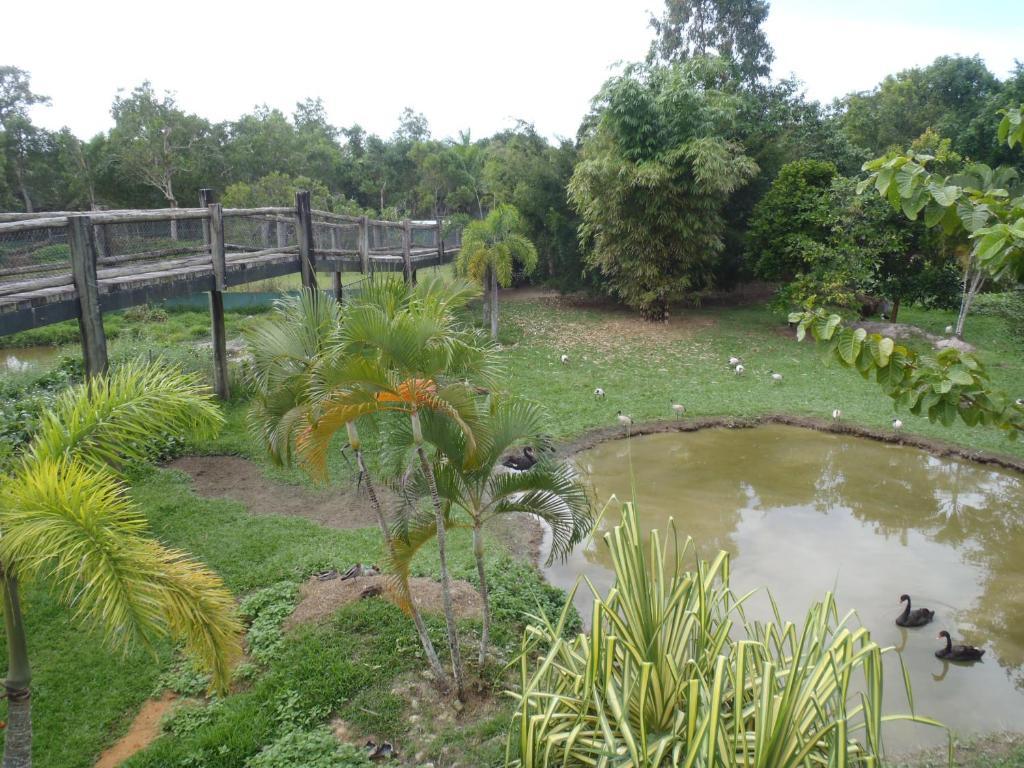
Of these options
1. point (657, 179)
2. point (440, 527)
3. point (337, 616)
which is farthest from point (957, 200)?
point (657, 179)

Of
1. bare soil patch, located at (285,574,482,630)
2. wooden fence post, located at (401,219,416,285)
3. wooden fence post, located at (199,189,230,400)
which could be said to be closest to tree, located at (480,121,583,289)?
wooden fence post, located at (401,219,416,285)

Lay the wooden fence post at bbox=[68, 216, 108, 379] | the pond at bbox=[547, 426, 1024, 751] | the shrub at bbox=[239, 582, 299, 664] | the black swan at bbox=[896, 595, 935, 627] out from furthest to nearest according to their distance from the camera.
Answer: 1. the wooden fence post at bbox=[68, 216, 108, 379]
2. the black swan at bbox=[896, 595, 935, 627]
3. the pond at bbox=[547, 426, 1024, 751]
4. the shrub at bbox=[239, 582, 299, 664]

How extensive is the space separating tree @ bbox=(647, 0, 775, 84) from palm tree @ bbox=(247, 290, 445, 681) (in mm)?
18734

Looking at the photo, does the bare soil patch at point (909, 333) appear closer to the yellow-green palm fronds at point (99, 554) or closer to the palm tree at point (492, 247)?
the palm tree at point (492, 247)

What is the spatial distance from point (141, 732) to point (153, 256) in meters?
5.79

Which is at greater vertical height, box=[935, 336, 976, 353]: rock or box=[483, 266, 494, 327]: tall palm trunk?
box=[483, 266, 494, 327]: tall palm trunk

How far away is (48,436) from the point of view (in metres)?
2.99

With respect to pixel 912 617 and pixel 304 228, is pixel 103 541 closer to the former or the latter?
pixel 912 617

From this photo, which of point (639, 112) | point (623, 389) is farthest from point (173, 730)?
point (639, 112)

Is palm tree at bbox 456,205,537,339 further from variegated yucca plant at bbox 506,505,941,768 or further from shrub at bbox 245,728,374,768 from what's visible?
variegated yucca plant at bbox 506,505,941,768

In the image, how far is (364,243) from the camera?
11.8m

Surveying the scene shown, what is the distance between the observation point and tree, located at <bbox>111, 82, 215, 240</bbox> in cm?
2342

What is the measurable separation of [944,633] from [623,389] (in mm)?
7014

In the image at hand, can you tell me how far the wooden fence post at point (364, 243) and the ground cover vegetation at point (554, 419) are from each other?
2.40 m
